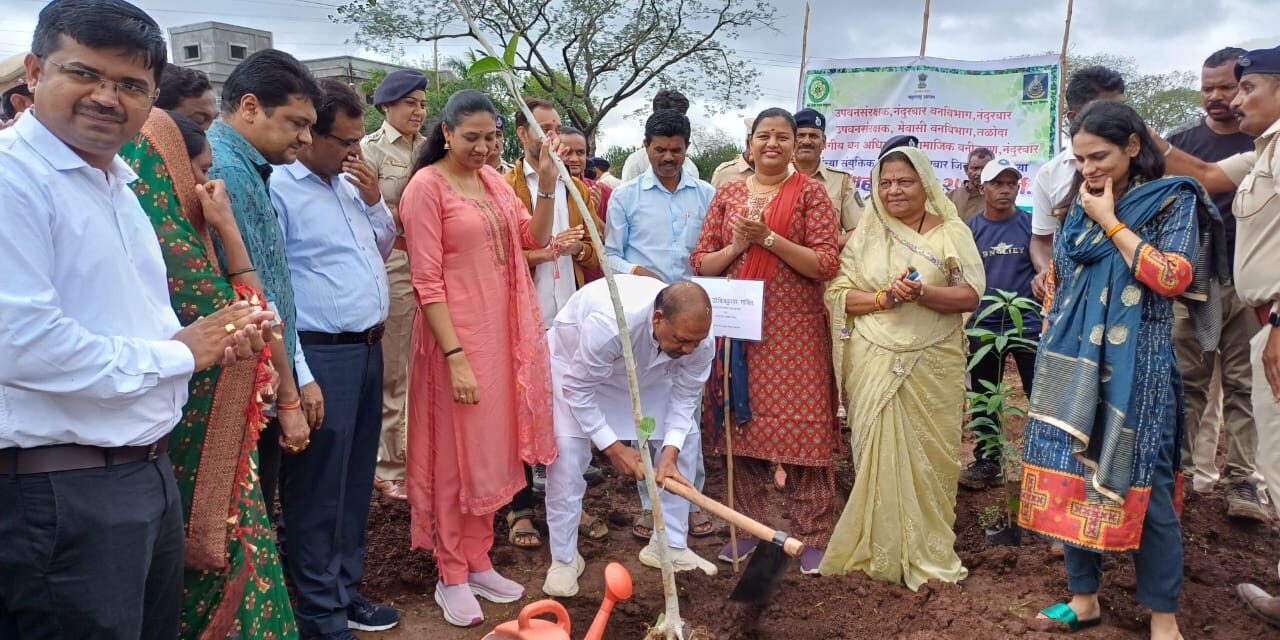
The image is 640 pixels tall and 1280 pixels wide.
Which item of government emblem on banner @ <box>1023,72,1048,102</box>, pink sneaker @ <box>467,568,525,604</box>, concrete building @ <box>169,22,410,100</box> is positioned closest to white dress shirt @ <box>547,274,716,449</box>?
pink sneaker @ <box>467,568,525,604</box>

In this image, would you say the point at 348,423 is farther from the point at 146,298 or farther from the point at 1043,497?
the point at 1043,497

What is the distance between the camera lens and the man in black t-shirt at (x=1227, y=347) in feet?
13.0

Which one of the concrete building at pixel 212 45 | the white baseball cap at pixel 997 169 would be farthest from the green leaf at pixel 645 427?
the concrete building at pixel 212 45

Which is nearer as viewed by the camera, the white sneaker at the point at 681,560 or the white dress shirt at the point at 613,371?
the white dress shirt at the point at 613,371

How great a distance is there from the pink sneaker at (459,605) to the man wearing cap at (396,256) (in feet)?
3.35

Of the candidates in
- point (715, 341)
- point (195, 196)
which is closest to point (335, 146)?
point (195, 196)

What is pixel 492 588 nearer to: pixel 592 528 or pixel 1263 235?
pixel 592 528

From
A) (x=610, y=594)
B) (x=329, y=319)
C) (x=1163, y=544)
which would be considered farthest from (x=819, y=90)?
(x=610, y=594)

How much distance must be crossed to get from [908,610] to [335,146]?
2.61 meters

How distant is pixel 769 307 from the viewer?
360 centimetres

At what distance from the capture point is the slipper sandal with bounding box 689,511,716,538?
13.3 feet

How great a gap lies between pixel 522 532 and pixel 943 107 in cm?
485

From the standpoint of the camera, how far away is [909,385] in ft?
11.1

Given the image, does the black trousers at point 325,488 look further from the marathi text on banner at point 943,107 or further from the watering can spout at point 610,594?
the marathi text on banner at point 943,107
